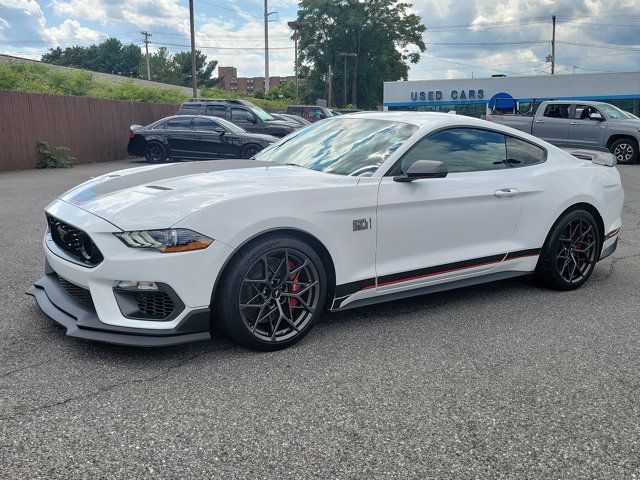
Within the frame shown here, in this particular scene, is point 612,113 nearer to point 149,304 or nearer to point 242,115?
point 242,115

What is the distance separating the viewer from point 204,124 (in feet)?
50.2

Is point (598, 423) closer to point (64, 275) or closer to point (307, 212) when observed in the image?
point (307, 212)

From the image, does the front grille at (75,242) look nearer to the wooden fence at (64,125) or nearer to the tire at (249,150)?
the tire at (249,150)

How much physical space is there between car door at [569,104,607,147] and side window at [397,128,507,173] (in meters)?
13.6

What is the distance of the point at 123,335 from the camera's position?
3.09 m

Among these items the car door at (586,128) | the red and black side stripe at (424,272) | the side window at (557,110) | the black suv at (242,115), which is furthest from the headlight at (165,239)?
the side window at (557,110)

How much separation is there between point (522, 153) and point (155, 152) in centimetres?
1297

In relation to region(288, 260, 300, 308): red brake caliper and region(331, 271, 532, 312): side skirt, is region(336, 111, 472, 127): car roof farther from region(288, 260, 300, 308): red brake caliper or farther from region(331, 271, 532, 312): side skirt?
region(288, 260, 300, 308): red brake caliper

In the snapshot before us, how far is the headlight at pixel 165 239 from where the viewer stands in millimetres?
3090

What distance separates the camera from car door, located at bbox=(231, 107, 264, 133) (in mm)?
17594

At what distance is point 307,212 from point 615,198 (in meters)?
3.17

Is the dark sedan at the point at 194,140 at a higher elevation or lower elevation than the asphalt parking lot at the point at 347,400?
higher

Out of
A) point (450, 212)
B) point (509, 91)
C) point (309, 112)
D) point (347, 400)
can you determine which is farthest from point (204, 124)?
point (509, 91)

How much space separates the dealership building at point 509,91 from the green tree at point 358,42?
847 inches
